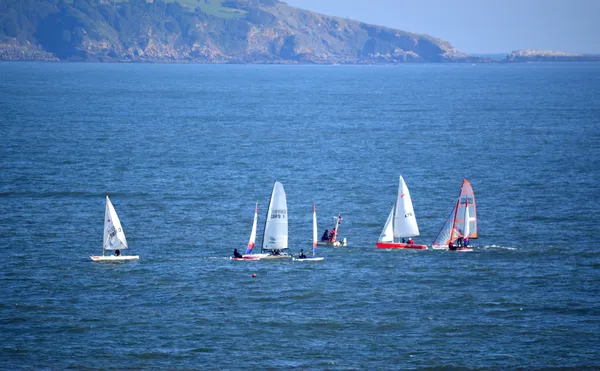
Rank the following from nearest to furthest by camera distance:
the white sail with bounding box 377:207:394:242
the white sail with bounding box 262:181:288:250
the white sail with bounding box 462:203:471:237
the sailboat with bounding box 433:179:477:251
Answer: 1. the white sail with bounding box 262:181:288:250
2. the sailboat with bounding box 433:179:477:251
3. the white sail with bounding box 462:203:471:237
4. the white sail with bounding box 377:207:394:242

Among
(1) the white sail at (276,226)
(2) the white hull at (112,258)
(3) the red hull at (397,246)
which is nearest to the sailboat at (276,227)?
(1) the white sail at (276,226)

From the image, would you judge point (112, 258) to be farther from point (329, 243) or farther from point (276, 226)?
point (329, 243)

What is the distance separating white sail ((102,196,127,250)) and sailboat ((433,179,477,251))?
2941 centimetres

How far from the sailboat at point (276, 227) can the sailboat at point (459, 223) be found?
14.8m

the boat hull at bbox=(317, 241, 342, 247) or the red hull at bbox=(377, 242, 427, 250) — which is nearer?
the red hull at bbox=(377, 242, 427, 250)

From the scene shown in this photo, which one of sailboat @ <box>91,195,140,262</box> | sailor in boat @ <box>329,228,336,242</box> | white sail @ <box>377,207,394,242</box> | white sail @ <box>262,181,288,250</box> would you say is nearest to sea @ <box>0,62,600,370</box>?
white sail @ <box>377,207,394,242</box>

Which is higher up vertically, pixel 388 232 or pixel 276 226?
pixel 276 226

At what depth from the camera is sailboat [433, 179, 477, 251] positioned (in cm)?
8614

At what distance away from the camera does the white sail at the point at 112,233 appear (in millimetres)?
82312

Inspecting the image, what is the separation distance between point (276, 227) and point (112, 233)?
14.9 meters

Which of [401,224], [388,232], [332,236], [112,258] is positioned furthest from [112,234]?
[401,224]

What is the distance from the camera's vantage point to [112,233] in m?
82.6

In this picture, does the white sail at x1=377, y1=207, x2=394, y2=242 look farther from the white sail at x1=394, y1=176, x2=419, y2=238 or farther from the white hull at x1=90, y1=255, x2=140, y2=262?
the white hull at x1=90, y1=255, x2=140, y2=262

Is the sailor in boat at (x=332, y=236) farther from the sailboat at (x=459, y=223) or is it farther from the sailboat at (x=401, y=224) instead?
the sailboat at (x=459, y=223)
